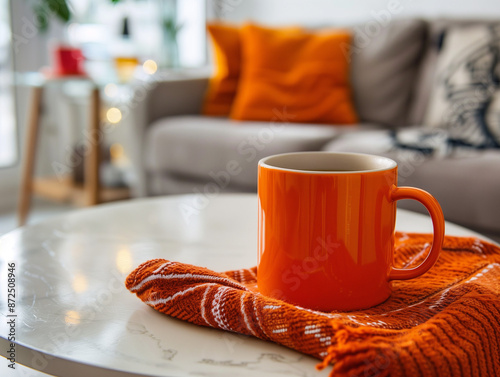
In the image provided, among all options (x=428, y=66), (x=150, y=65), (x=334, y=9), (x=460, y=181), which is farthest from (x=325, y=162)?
(x=150, y=65)

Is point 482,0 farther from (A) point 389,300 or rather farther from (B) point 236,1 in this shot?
(A) point 389,300

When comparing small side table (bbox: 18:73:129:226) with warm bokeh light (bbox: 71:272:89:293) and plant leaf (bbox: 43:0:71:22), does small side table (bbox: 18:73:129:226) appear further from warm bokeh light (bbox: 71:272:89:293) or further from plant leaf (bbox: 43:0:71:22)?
warm bokeh light (bbox: 71:272:89:293)

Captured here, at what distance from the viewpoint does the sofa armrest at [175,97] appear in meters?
2.12

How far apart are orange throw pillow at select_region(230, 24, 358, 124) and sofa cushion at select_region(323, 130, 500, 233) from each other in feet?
2.09

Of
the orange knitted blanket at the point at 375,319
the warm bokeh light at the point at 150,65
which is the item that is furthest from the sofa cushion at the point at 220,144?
the orange knitted blanket at the point at 375,319

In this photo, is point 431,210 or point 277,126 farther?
point 277,126

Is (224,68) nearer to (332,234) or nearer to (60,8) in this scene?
(60,8)

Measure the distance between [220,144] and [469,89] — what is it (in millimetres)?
840

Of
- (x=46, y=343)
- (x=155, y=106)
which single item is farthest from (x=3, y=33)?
(x=46, y=343)

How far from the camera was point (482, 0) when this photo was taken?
7.41 feet

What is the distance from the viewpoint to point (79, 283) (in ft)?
1.69

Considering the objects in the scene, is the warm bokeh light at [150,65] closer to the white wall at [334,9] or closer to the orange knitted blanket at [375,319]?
the white wall at [334,9]

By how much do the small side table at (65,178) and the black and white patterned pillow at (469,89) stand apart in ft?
4.27

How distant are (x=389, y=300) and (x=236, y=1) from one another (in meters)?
3.04
